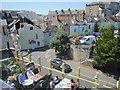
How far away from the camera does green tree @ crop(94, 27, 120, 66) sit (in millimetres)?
12273

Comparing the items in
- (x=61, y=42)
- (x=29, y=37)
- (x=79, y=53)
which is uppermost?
(x=29, y=37)

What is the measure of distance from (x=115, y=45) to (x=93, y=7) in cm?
3331

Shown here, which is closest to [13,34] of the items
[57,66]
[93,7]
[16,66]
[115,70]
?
[57,66]

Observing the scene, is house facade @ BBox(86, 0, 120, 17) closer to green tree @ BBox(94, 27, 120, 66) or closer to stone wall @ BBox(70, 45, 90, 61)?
stone wall @ BBox(70, 45, 90, 61)

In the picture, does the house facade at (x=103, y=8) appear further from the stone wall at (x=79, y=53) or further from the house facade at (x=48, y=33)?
the stone wall at (x=79, y=53)

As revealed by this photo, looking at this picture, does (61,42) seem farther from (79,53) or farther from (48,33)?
(48,33)

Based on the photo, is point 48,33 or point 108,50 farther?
point 48,33

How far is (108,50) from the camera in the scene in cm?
1264

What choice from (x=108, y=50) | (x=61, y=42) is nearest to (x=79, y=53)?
(x=61, y=42)

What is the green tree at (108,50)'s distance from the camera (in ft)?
40.3

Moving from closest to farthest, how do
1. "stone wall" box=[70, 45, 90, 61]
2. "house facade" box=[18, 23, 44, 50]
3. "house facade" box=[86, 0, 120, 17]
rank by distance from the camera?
"stone wall" box=[70, 45, 90, 61] < "house facade" box=[18, 23, 44, 50] < "house facade" box=[86, 0, 120, 17]

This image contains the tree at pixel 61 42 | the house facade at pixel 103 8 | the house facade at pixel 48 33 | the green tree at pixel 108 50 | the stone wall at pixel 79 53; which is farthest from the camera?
the house facade at pixel 103 8

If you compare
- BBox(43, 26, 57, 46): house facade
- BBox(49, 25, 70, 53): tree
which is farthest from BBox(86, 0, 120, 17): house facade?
BBox(49, 25, 70, 53): tree

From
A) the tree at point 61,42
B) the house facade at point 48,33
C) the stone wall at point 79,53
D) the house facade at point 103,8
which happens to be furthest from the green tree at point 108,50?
the house facade at point 103,8
